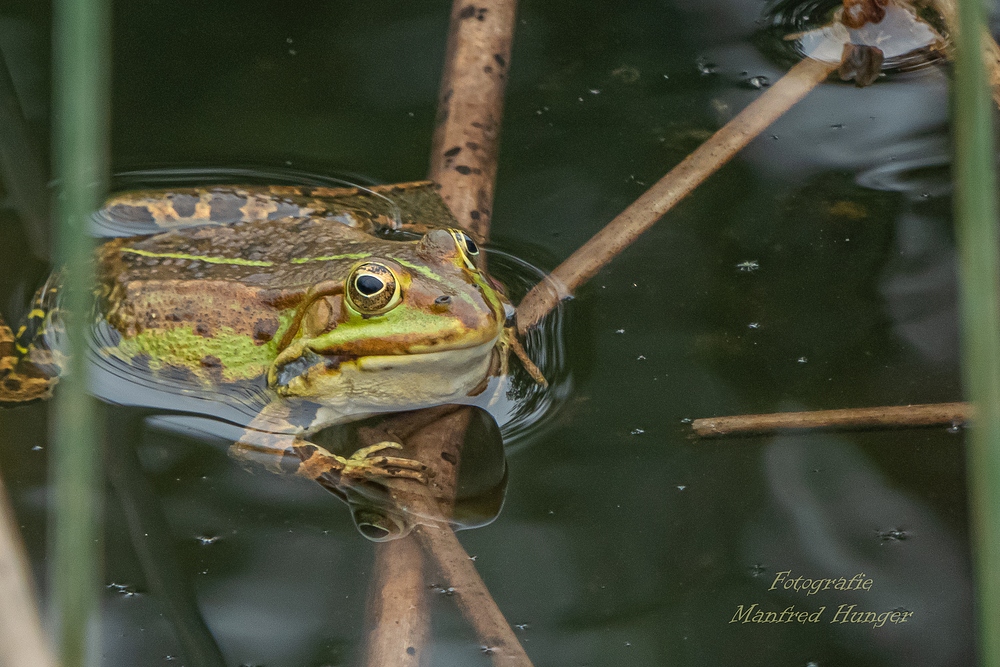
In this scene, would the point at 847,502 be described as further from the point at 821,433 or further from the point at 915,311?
the point at 915,311

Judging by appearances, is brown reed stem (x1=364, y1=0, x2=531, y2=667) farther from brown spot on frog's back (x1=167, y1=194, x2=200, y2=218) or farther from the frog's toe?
brown spot on frog's back (x1=167, y1=194, x2=200, y2=218)

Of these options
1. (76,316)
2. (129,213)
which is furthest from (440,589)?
(129,213)

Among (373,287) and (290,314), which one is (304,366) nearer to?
(290,314)

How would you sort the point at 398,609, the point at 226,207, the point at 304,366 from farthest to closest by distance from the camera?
the point at 226,207 < the point at 304,366 < the point at 398,609

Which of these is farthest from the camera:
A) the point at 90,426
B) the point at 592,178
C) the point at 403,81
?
the point at 403,81

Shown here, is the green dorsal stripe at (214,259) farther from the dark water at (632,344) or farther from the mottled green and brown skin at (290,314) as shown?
the dark water at (632,344)

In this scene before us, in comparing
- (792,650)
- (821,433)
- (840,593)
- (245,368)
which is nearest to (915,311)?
(821,433)
